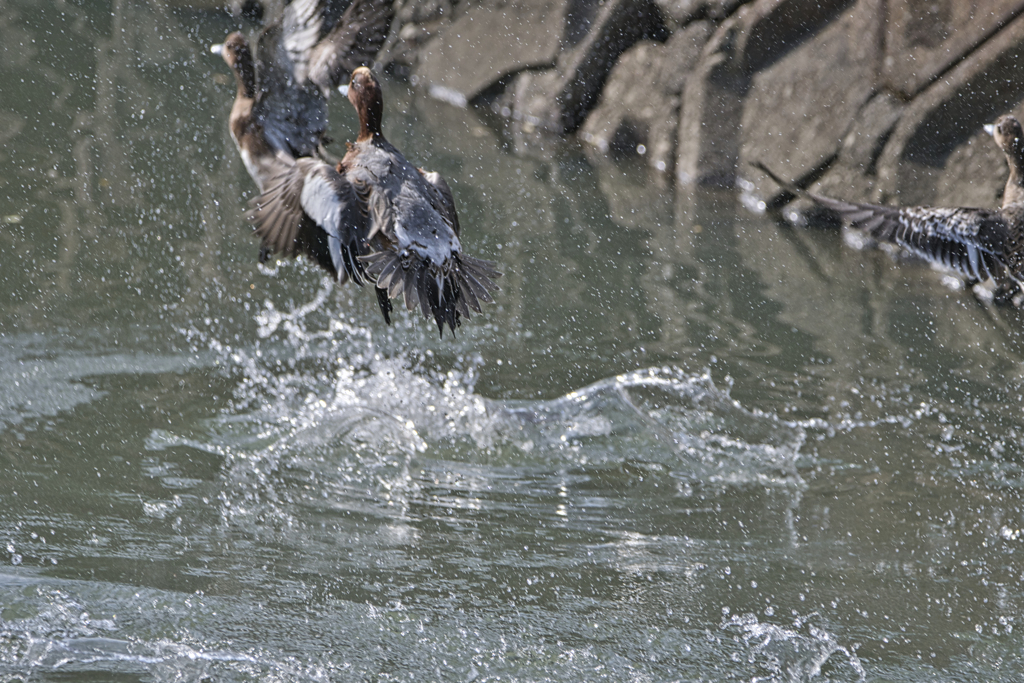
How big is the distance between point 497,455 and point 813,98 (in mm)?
4113

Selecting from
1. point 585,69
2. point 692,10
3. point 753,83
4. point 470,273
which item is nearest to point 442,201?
point 470,273

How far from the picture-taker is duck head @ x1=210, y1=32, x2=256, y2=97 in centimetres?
463

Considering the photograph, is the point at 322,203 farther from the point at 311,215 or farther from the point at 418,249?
the point at 418,249

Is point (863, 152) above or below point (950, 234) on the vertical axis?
above

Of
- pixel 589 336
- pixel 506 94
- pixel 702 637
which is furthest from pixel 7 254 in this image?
pixel 506 94

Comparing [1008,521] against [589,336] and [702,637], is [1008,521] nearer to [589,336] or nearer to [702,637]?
[702,637]

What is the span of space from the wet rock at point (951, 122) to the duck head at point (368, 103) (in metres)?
3.81

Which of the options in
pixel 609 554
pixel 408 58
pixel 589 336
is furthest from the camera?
pixel 408 58

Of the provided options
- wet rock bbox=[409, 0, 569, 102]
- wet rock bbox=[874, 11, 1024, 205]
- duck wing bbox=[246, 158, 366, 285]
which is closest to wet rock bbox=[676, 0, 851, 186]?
wet rock bbox=[874, 11, 1024, 205]

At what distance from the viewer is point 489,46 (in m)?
8.60

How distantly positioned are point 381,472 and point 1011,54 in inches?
177

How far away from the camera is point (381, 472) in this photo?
378cm

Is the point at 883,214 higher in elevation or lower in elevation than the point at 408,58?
lower

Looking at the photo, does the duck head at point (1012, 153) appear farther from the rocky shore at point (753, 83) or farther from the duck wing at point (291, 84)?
the duck wing at point (291, 84)
